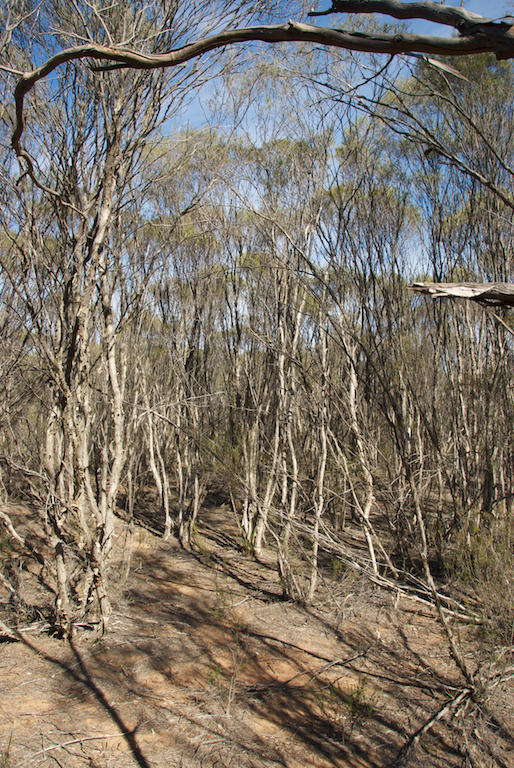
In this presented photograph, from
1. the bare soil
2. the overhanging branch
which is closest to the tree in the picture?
the overhanging branch

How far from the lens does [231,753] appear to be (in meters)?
2.96

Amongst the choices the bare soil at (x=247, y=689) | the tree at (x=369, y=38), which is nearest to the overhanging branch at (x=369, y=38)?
the tree at (x=369, y=38)

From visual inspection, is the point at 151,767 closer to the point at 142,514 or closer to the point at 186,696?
the point at 186,696

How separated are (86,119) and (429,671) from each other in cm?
504

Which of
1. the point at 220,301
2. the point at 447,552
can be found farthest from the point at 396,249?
the point at 447,552

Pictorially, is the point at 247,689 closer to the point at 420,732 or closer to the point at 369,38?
the point at 420,732

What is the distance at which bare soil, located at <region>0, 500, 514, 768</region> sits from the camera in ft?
9.70

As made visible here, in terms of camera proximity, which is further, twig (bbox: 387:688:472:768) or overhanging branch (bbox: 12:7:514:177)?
twig (bbox: 387:688:472:768)

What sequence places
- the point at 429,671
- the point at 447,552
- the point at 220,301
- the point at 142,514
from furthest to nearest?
the point at 142,514, the point at 220,301, the point at 447,552, the point at 429,671

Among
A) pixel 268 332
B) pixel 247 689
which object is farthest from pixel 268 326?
pixel 247 689

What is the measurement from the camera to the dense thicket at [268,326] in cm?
388

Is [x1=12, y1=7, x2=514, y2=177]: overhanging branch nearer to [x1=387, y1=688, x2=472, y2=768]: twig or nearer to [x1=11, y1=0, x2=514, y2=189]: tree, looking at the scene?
[x1=11, y1=0, x2=514, y2=189]: tree

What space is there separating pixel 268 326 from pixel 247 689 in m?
3.69

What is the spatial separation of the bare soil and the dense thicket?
46 centimetres
